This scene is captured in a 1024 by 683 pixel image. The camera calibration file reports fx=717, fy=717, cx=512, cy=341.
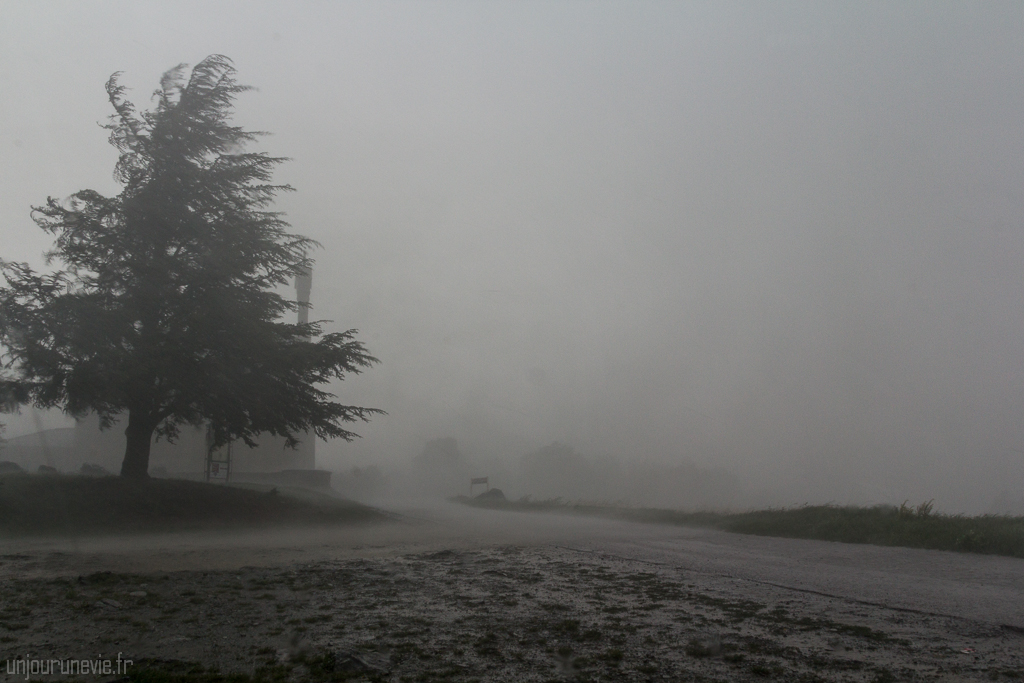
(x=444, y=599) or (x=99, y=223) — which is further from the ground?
(x=99, y=223)

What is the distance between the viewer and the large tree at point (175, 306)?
51.8 ft

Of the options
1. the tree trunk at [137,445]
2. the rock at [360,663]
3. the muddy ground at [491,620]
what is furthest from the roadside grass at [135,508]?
the rock at [360,663]

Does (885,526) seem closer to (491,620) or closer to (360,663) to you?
(491,620)

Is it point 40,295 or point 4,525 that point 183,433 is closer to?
point 40,295

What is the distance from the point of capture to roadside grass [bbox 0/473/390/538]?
14.1m

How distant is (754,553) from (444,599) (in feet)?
20.3

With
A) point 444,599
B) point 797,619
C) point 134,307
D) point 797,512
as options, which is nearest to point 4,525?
point 134,307

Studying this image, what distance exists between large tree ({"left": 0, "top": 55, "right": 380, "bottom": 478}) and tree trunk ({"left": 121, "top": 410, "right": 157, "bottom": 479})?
1.1 inches

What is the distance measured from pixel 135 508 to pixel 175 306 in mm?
4700

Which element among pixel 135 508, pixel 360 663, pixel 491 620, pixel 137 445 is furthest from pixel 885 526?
pixel 137 445

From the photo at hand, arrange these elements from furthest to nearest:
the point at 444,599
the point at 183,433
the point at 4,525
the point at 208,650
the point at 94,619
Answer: the point at 183,433, the point at 4,525, the point at 444,599, the point at 94,619, the point at 208,650

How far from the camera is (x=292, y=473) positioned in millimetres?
36719

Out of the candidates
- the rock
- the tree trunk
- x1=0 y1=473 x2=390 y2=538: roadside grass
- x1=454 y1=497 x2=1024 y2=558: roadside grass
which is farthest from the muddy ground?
the tree trunk

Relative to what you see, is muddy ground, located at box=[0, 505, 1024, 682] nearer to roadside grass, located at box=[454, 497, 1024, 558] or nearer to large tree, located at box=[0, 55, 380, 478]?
roadside grass, located at box=[454, 497, 1024, 558]
